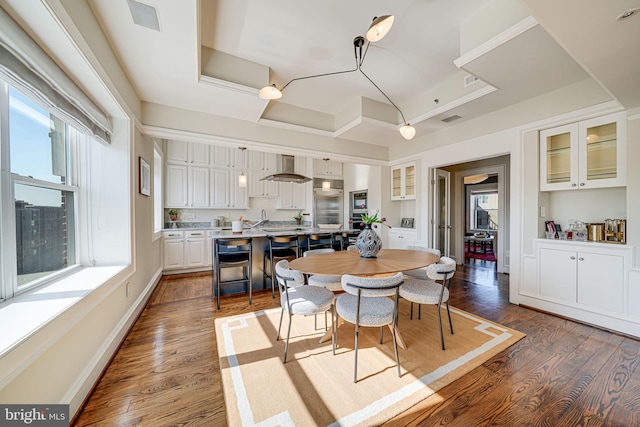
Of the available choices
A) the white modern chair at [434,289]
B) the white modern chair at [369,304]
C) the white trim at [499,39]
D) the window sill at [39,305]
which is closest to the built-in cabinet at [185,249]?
the window sill at [39,305]

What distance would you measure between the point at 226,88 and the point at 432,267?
2974 millimetres

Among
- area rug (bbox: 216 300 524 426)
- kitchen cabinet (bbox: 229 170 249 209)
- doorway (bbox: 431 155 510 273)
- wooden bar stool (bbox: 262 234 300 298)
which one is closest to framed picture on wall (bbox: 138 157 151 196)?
wooden bar stool (bbox: 262 234 300 298)

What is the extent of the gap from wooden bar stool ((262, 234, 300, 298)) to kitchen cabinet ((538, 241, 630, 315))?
330 centimetres

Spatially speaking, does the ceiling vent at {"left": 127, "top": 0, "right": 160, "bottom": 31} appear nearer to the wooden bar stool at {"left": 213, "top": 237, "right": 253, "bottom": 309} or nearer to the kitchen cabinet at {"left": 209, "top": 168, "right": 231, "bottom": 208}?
the wooden bar stool at {"left": 213, "top": 237, "right": 253, "bottom": 309}

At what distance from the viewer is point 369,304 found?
1.99m

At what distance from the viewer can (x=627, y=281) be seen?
2404 mm

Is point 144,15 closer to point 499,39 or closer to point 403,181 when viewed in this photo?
point 499,39

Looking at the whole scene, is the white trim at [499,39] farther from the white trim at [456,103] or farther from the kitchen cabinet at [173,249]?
the kitchen cabinet at [173,249]

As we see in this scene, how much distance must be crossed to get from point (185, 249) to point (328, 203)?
11.8 ft

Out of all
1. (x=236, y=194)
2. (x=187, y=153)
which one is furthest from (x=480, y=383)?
(x=187, y=153)

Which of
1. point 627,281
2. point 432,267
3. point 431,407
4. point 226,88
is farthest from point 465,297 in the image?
point 226,88

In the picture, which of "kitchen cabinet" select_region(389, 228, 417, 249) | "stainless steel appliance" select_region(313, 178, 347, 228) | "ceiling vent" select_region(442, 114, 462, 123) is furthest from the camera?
"stainless steel appliance" select_region(313, 178, 347, 228)

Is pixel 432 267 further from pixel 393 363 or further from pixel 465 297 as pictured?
pixel 465 297

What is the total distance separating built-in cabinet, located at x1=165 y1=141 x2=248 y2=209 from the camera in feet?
16.3
